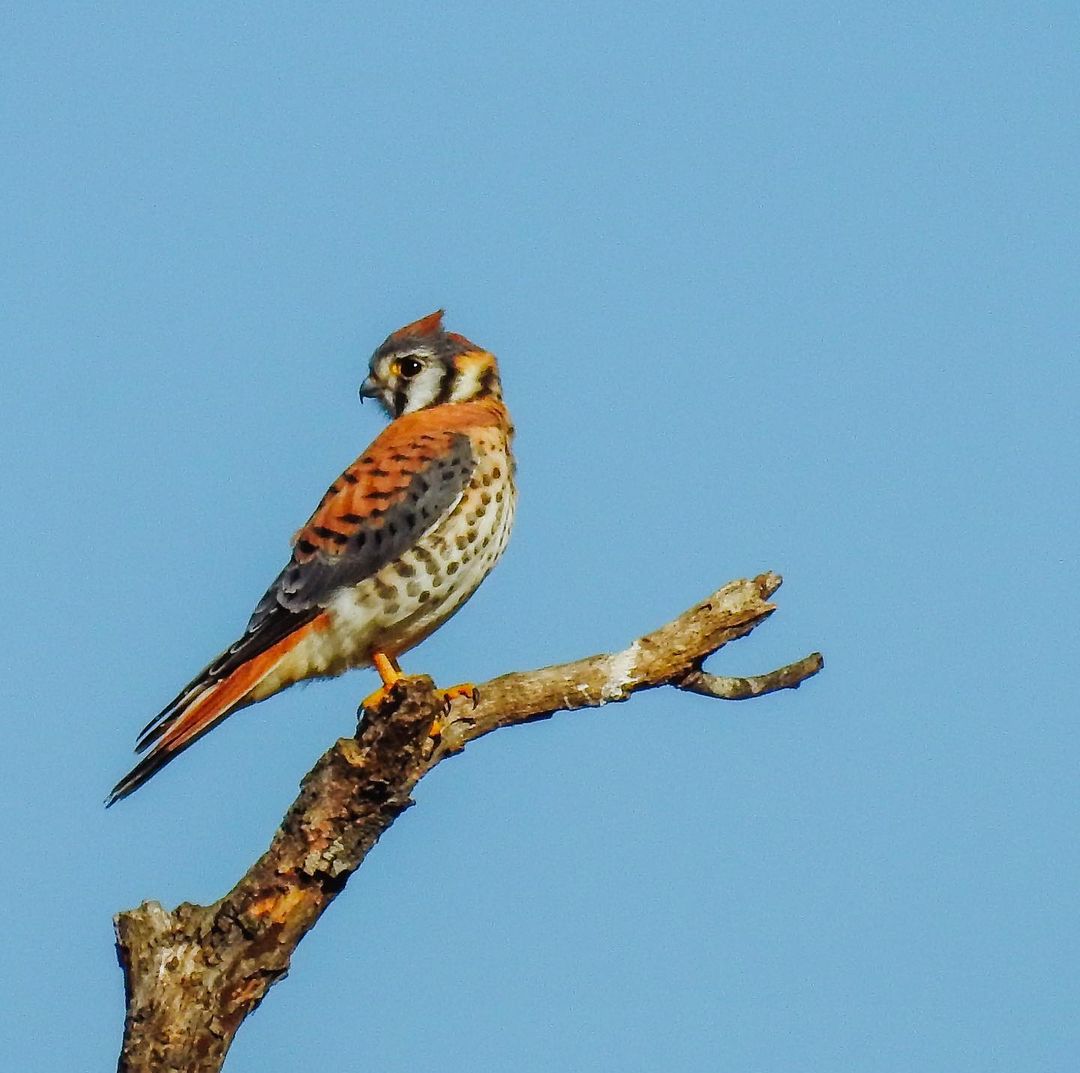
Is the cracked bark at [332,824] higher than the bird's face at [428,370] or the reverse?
the reverse

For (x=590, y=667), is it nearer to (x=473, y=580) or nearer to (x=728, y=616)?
(x=728, y=616)

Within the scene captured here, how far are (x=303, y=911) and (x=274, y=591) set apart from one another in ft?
6.48

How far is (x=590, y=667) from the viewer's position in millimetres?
5746

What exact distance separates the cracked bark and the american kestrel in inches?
40.9

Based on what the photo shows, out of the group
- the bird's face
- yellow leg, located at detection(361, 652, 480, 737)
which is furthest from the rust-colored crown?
yellow leg, located at detection(361, 652, 480, 737)

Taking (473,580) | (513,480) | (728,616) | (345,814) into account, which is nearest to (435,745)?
(345,814)

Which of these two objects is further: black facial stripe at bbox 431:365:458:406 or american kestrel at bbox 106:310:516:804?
black facial stripe at bbox 431:365:458:406

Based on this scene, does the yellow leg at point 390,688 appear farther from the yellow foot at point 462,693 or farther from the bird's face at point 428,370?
the bird's face at point 428,370

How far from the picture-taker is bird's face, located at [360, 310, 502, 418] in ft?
25.7

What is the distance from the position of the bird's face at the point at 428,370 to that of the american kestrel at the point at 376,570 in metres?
0.64

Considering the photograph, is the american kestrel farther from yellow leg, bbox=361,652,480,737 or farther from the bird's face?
the bird's face

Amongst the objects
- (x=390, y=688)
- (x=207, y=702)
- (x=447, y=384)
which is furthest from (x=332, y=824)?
(x=447, y=384)

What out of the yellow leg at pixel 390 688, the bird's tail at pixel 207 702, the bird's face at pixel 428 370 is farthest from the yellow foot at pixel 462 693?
the bird's face at pixel 428 370

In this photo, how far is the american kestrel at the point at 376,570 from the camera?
22.1 feet
